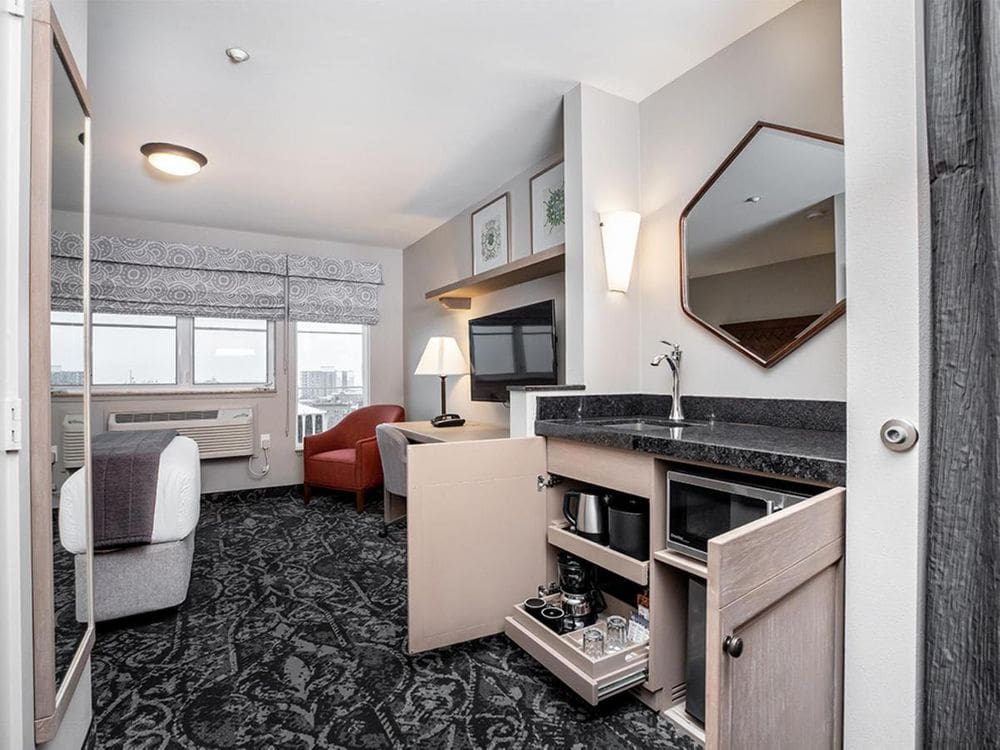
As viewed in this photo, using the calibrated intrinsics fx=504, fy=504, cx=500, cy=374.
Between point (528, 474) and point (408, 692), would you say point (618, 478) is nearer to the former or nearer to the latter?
point (528, 474)

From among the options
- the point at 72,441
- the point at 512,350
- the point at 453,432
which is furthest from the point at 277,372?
the point at 72,441

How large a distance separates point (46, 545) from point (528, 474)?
1.47m

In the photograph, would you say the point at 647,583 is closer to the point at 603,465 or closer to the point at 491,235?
the point at 603,465

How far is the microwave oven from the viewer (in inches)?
51.3

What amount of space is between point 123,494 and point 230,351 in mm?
2855

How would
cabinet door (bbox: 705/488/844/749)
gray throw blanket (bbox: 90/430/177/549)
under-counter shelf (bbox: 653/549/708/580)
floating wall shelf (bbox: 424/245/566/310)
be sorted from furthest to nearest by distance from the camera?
floating wall shelf (bbox: 424/245/566/310), gray throw blanket (bbox: 90/430/177/549), under-counter shelf (bbox: 653/549/708/580), cabinet door (bbox: 705/488/844/749)

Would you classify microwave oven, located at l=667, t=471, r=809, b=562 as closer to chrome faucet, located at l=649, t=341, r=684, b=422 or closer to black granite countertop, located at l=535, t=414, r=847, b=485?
black granite countertop, located at l=535, t=414, r=847, b=485

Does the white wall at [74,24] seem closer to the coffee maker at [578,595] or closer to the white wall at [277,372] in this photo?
the coffee maker at [578,595]

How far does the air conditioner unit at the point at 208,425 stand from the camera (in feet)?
13.6

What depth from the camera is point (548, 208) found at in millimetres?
3094

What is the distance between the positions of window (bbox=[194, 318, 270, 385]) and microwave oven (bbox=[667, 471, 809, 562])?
14.0 ft

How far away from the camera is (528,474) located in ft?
6.79

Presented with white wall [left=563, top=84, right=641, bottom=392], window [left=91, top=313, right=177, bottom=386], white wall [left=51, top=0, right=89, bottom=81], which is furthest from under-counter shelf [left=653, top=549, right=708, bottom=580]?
window [left=91, top=313, right=177, bottom=386]

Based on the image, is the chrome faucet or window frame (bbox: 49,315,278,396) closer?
the chrome faucet
